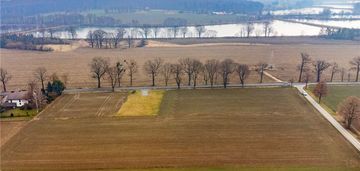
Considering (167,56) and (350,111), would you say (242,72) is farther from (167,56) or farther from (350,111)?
(167,56)

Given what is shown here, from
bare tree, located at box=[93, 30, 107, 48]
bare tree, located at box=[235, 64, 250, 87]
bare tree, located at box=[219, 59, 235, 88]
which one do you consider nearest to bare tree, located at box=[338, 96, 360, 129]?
bare tree, located at box=[235, 64, 250, 87]

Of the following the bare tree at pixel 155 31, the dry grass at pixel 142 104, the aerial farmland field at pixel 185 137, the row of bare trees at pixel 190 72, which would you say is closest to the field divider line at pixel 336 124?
the aerial farmland field at pixel 185 137

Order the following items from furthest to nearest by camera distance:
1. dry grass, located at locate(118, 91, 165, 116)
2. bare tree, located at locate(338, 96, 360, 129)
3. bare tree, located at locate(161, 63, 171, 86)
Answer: bare tree, located at locate(161, 63, 171, 86) → dry grass, located at locate(118, 91, 165, 116) → bare tree, located at locate(338, 96, 360, 129)

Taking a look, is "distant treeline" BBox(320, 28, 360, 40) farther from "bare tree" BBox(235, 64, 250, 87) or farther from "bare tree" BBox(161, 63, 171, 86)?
"bare tree" BBox(161, 63, 171, 86)

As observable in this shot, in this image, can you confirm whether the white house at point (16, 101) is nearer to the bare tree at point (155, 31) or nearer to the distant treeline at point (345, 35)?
the bare tree at point (155, 31)

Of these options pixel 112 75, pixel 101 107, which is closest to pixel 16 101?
pixel 101 107

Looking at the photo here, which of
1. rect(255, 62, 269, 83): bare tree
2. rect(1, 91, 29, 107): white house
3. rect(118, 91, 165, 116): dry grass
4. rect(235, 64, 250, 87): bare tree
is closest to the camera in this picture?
rect(118, 91, 165, 116): dry grass

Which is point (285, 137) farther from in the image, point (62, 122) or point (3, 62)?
point (3, 62)
